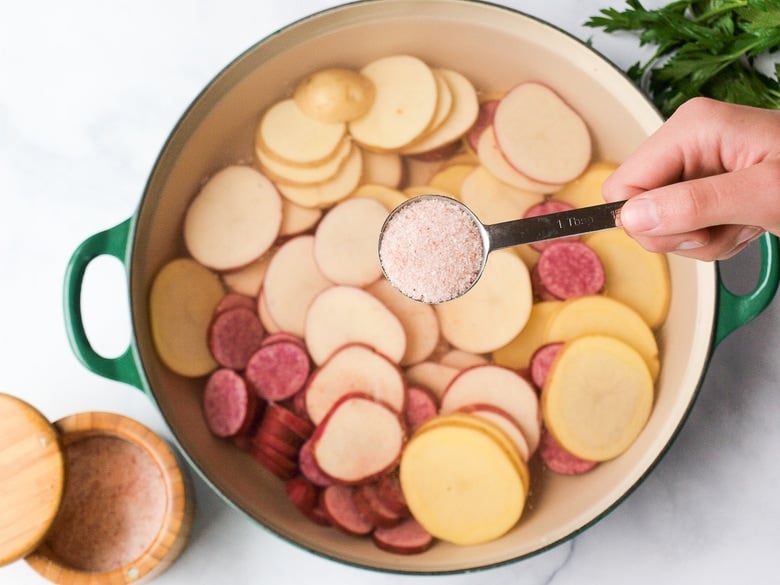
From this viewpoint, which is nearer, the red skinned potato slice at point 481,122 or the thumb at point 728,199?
the thumb at point 728,199

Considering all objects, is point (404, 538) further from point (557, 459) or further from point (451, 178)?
point (451, 178)

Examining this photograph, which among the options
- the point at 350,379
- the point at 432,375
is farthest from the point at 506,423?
the point at 350,379

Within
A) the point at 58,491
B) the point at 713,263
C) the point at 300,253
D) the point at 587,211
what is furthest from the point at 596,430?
the point at 58,491

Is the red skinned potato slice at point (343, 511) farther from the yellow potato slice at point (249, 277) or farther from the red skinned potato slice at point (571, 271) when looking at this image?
the red skinned potato slice at point (571, 271)

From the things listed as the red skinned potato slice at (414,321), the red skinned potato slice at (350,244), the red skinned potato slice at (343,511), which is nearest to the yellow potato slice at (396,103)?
the red skinned potato slice at (350,244)

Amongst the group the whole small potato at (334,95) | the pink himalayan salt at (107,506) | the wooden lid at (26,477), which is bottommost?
the pink himalayan salt at (107,506)

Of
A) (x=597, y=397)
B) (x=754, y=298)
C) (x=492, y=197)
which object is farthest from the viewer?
(x=492, y=197)

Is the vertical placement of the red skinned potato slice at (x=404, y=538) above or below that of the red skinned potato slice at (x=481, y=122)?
below
